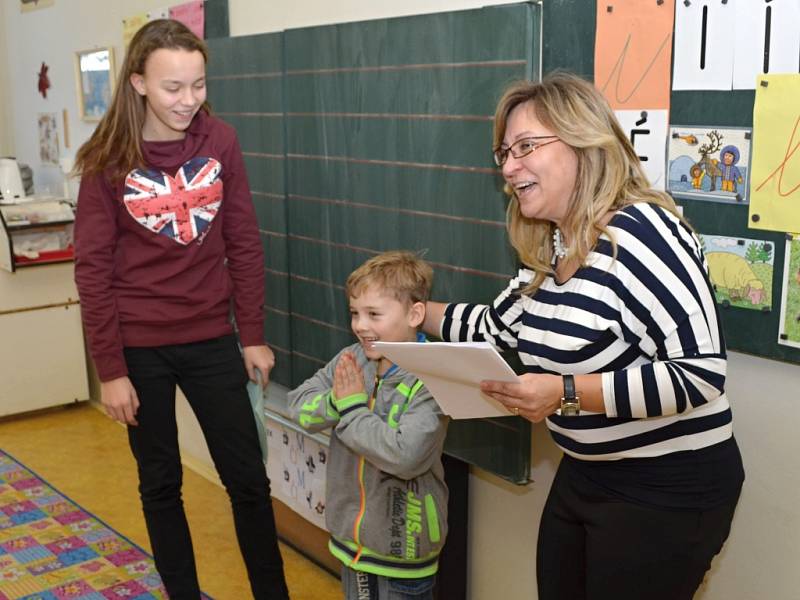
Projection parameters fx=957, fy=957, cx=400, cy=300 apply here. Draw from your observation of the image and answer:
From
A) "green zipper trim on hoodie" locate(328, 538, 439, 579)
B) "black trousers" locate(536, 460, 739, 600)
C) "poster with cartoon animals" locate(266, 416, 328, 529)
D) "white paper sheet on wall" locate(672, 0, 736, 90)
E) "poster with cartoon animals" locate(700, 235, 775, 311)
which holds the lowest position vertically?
"poster with cartoon animals" locate(266, 416, 328, 529)

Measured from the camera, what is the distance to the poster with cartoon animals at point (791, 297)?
5.06ft

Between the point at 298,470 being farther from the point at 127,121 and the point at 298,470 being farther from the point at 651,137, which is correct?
the point at 651,137

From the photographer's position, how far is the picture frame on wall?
375 centimetres

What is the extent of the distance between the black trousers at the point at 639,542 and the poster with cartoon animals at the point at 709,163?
520mm

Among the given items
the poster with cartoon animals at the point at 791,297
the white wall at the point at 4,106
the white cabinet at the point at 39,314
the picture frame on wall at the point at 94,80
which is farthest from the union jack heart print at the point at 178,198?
the white wall at the point at 4,106

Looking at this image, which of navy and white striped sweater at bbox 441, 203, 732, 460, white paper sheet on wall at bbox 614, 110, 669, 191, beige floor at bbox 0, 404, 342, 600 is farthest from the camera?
beige floor at bbox 0, 404, 342, 600

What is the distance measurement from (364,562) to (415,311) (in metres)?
0.53

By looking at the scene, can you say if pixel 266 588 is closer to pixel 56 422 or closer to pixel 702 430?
pixel 702 430

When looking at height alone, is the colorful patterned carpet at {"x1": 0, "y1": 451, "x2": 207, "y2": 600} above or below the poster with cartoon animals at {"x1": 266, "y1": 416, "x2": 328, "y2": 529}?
below

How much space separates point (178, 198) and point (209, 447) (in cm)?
59

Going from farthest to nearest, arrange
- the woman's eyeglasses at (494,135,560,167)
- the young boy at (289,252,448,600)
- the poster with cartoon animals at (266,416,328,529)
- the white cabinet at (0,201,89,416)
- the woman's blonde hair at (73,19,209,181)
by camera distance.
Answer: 1. the white cabinet at (0,201,89,416)
2. the poster with cartoon animals at (266,416,328,529)
3. the woman's blonde hair at (73,19,209,181)
4. the young boy at (289,252,448,600)
5. the woman's eyeglasses at (494,135,560,167)

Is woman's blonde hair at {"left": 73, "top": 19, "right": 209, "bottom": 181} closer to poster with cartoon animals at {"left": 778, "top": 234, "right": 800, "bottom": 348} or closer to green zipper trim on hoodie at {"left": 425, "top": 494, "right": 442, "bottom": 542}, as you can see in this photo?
green zipper trim on hoodie at {"left": 425, "top": 494, "right": 442, "bottom": 542}

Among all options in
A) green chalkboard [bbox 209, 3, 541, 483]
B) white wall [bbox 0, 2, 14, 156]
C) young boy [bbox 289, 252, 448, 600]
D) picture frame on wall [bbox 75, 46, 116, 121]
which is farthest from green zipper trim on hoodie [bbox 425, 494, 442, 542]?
white wall [bbox 0, 2, 14, 156]

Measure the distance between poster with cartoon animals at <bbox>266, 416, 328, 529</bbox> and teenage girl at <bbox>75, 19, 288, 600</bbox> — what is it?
0.38m
